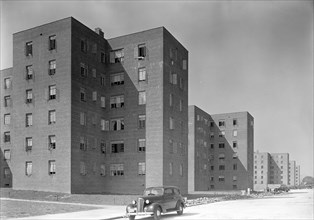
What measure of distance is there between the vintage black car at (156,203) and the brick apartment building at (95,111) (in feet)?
72.8

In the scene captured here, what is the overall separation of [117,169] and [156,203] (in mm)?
29033

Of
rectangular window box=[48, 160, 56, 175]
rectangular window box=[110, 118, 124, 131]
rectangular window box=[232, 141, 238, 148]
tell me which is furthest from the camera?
rectangular window box=[232, 141, 238, 148]

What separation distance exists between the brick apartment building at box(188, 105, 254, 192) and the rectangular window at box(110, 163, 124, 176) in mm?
41385

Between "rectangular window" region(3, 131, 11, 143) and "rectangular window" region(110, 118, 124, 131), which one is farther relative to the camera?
"rectangular window" region(3, 131, 11, 143)

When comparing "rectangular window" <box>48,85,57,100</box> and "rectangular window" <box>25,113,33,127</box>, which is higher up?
"rectangular window" <box>48,85,57,100</box>

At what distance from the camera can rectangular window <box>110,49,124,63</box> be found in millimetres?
48688

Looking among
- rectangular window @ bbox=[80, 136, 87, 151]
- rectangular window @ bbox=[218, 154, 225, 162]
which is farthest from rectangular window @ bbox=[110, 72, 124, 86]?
rectangular window @ bbox=[218, 154, 225, 162]

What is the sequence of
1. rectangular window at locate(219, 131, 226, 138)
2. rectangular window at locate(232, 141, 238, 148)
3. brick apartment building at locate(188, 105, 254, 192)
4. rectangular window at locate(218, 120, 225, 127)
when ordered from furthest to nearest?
rectangular window at locate(218, 120, 225, 127), rectangular window at locate(219, 131, 226, 138), rectangular window at locate(232, 141, 238, 148), brick apartment building at locate(188, 105, 254, 192)

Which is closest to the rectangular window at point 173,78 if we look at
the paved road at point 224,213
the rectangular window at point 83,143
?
the rectangular window at point 83,143

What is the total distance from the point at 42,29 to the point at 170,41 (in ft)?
51.8

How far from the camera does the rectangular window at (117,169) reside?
4700cm

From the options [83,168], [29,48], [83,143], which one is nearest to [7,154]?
[83,143]

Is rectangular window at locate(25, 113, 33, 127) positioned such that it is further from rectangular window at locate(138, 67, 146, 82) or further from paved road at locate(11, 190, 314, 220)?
paved road at locate(11, 190, 314, 220)

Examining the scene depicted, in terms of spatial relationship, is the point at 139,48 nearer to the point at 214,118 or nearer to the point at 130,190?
the point at 130,190
